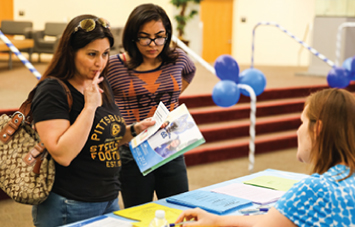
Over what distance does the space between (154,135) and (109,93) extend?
27cm

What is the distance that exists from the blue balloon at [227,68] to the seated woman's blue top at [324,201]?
2.92 m

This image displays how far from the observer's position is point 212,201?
6.49 feet

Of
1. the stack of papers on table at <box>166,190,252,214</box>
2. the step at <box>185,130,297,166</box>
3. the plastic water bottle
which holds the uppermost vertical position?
the plastic water bottle

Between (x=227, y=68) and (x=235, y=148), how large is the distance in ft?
5.21

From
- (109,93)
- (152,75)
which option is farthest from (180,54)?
(109,93)

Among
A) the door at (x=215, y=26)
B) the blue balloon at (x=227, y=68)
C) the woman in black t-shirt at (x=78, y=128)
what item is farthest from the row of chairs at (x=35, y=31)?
the woman in black t-shirt at (x=78, y=128)

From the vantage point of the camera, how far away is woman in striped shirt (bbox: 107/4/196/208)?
7.55 ft

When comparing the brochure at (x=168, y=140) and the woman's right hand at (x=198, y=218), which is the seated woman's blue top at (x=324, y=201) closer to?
the woman's right hand at (x=198, y=218)

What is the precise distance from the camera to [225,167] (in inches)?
202

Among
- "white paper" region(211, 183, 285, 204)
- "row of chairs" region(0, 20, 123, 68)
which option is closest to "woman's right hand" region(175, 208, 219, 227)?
"white paper" region(211, 183, 285, 204)

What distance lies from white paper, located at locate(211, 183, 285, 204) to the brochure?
44 centimetres

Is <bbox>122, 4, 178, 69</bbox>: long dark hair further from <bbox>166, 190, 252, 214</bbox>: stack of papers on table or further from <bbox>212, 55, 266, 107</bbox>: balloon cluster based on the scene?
<bbox>212, 55, 266, 107</bbox>: balloon cluster

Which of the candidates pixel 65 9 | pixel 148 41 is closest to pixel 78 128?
pixel 148 41

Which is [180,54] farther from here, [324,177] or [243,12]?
[243,12]
